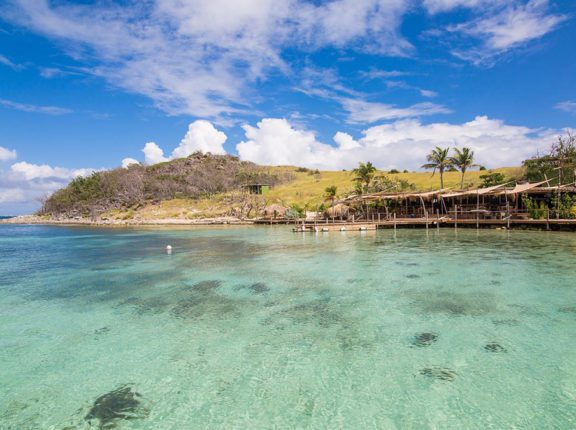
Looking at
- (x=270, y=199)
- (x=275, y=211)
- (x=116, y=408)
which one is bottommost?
(x=116, y=408)

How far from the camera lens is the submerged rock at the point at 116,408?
6562 millimetres

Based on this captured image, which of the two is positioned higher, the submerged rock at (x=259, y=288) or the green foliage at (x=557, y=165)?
the green foliage at (x=557, y=165)

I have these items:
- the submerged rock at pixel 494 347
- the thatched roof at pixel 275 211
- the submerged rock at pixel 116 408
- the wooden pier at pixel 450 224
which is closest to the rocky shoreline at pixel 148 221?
the thatched roof at pixel 275 211

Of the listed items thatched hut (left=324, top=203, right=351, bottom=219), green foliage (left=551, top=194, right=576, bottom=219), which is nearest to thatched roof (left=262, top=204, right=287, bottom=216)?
thatched hut (left=324, top=203, right=351, bottom=219)

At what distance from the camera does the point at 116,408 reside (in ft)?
22.9

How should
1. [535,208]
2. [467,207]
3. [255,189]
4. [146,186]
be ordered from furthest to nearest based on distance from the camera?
[146,186]
[255,189]
[467,207]
[535,208]

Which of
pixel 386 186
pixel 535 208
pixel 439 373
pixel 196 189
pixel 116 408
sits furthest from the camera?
pixel 196 189

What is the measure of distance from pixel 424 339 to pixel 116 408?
770 cm

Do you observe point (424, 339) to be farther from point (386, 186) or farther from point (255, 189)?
point (255, 189)

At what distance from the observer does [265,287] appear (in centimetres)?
1645

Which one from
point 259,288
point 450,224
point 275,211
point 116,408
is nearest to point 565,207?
point 450,224

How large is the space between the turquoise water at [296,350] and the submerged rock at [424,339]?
8cm

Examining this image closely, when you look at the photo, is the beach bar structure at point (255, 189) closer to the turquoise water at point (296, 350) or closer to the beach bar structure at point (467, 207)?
the beach bar structure at point (467, 207)

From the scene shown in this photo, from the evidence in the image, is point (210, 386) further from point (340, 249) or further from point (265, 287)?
point (340, 249)
